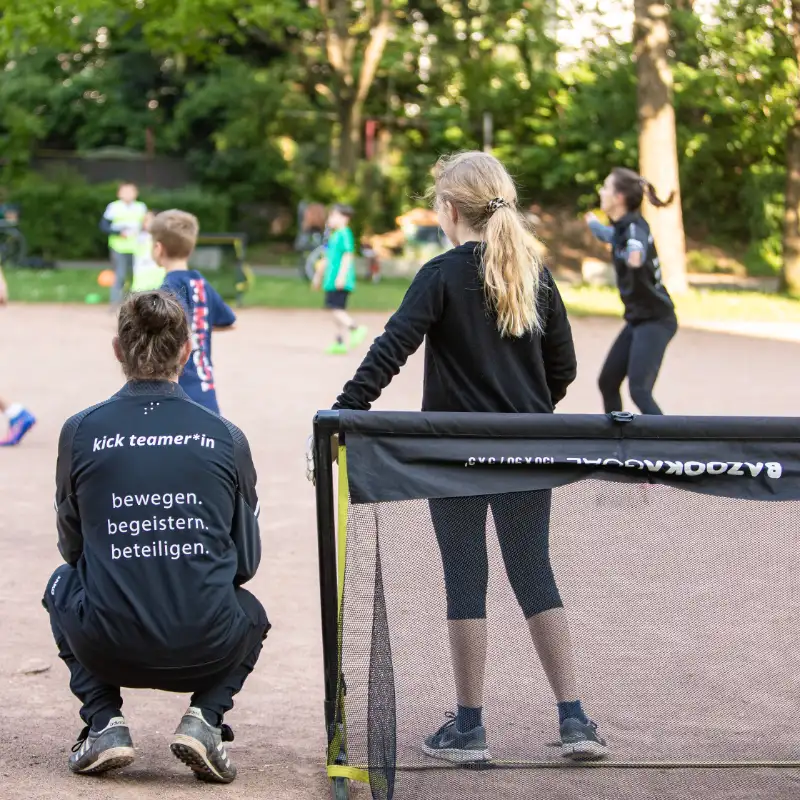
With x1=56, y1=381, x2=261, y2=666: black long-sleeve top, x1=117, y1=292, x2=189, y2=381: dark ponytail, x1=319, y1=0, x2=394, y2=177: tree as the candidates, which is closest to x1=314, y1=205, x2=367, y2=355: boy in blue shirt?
x1=117, y1=292, x2=189, y2=381: dark ponytail

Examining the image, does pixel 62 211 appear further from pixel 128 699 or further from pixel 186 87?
pixel 128 699

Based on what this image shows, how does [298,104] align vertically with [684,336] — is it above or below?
above

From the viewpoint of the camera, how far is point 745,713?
11.6ft

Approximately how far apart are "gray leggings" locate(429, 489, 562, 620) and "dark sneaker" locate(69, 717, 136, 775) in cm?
95

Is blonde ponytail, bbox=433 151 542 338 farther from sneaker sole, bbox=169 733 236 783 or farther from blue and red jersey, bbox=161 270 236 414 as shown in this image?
blue and red jersey, bbox=161 270 236 414

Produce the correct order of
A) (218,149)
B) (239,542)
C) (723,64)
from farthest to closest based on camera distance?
(218,149) → (723,64) → (239,542)

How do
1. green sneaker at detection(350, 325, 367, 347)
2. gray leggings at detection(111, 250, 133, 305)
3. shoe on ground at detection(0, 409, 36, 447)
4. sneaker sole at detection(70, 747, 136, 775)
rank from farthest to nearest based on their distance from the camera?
gray leggings at detection(111, 250, 133, 305) < green sneaker at detection(350, 325, 367, 347) < shoe on ground at detection(0, 409, 36, 447) < sneaker sole at detection(70, 747, 136, 775)

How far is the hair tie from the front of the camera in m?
3.91

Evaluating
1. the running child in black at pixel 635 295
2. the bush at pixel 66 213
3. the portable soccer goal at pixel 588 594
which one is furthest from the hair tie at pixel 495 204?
the bush at pixel 66 213

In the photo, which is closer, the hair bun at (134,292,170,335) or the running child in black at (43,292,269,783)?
the running child in black at (43,292,269,783)

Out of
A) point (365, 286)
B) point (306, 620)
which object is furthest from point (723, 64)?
point (306, 620)

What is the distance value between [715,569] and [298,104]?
35.8 meters

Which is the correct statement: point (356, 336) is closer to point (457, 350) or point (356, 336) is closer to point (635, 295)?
point (635, 295)

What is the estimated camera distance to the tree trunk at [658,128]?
23516 mm
